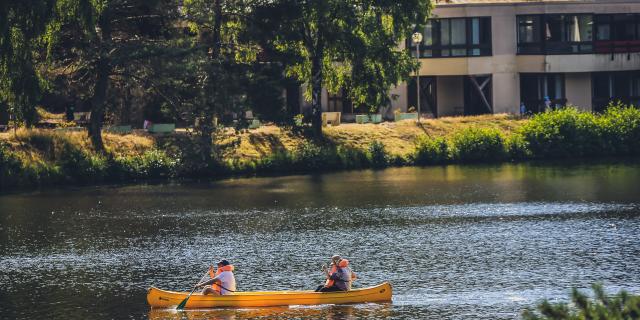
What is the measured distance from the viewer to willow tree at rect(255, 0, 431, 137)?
3196 inches

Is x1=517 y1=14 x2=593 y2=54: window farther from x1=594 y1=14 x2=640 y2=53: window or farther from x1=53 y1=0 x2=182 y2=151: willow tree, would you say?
x1=53 y1=0 x2=182 y2=151: willow tree

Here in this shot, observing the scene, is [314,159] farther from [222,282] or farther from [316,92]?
[222,282]

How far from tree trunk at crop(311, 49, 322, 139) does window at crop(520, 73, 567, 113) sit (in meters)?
23.5

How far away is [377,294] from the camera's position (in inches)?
1606

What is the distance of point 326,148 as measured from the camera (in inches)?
3391

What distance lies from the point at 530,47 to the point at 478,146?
16235mm

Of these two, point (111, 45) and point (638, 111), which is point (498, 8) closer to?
point (638, 111)

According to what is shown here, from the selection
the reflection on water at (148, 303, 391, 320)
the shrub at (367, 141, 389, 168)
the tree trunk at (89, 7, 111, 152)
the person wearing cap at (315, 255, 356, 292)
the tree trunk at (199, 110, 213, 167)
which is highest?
the tree trunk at (89, 7, 111, 152)

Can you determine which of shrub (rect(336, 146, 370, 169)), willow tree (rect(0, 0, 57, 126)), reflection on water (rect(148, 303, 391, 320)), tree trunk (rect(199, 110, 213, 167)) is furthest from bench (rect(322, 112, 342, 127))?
reflection on water (rect(148, 303, 391, 320))

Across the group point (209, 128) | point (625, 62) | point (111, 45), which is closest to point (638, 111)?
point (625, 62)

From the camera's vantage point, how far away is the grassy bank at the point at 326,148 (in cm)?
7894

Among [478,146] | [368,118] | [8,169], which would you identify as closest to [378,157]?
[478,146]

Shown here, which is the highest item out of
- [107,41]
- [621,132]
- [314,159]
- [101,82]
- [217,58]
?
[107,41]

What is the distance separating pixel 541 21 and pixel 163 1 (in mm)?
36848
